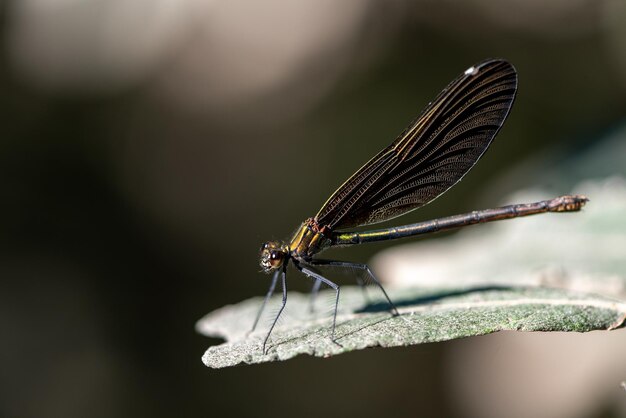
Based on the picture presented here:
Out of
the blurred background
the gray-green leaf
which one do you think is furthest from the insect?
the blurred background

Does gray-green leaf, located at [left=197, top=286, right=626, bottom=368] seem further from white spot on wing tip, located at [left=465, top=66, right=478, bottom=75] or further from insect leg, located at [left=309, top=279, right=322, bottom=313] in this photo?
white spot on wing tip, located at [left=465, top=66, right=478, bottom=75]

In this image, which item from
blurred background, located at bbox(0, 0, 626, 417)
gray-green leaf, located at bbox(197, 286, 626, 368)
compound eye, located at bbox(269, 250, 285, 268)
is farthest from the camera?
blurred background, located at bbox(0, 0, 626, 417)

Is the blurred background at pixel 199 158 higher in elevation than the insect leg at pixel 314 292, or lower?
higher

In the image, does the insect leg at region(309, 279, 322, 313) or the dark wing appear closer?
the dark wing

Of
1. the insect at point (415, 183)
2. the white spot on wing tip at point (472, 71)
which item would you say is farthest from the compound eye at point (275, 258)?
the white spot on wing tip at point (472, 71)

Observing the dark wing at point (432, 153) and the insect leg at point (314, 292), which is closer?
the dark wing at point (432, 153)

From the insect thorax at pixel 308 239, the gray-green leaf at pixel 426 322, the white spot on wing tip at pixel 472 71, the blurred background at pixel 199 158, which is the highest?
the blurred background at pixel 199 158

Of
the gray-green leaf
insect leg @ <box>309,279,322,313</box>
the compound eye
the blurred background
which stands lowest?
the gray-green leaf

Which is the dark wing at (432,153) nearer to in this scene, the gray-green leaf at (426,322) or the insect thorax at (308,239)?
the insect thorax at (308,239)
